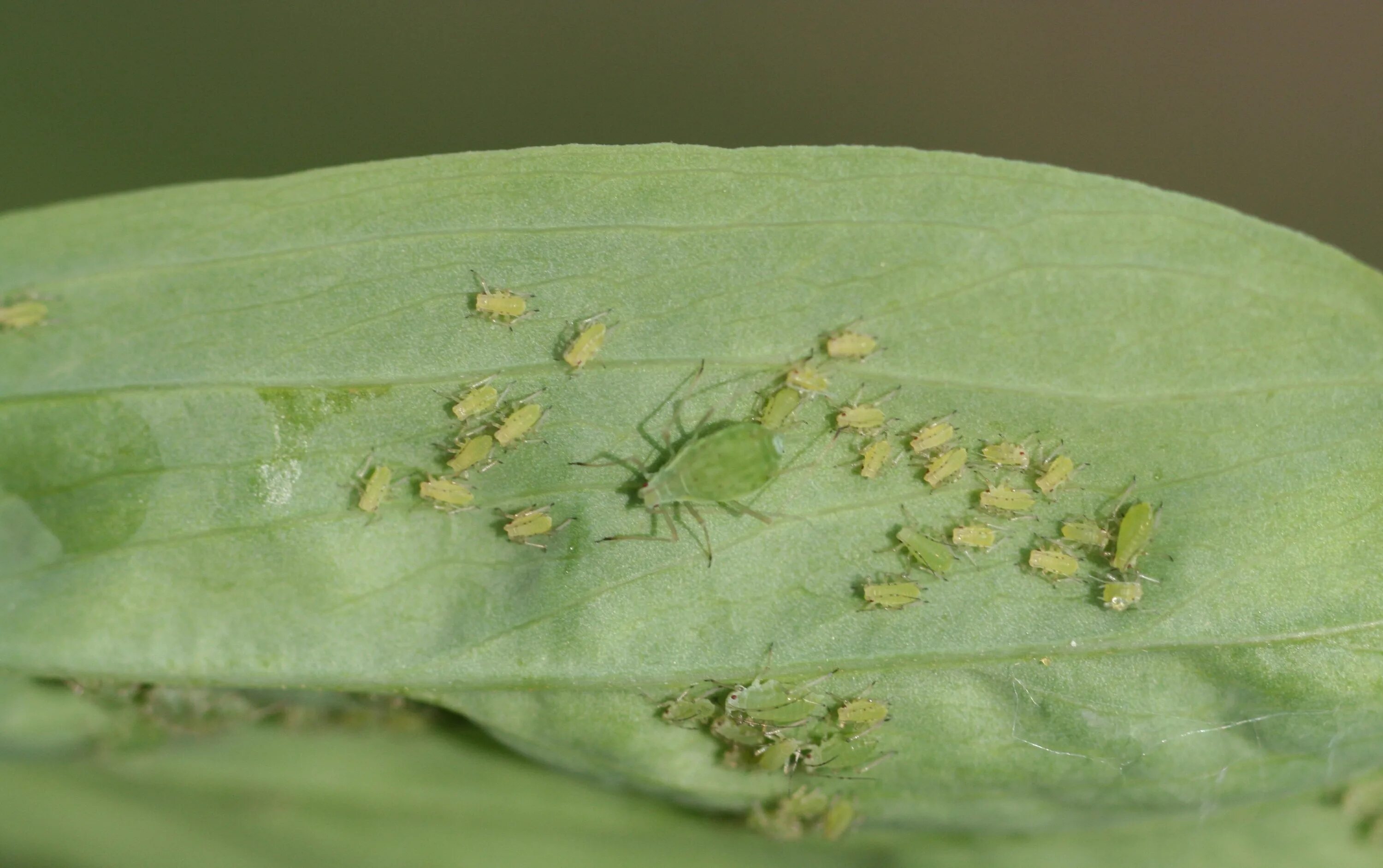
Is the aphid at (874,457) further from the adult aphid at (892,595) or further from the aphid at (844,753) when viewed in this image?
the aphid at (844,753)

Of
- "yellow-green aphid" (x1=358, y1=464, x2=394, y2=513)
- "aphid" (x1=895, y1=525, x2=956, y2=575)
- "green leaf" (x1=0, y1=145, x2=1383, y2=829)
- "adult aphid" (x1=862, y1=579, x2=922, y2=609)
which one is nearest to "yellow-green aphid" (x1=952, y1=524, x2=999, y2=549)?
"aphid" (x1=895, y1=525, x2=956, y2=575)

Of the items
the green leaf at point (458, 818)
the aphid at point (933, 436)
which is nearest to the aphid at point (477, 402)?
the green leaf at point (458, 818)

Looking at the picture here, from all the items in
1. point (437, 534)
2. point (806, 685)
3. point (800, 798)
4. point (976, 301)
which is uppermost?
point (976, 301)

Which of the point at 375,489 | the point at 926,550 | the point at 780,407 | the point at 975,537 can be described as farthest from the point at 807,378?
the point at 375,489

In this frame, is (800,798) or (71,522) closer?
(71,522)

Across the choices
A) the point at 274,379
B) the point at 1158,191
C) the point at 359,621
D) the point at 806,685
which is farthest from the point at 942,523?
the point at 274,379

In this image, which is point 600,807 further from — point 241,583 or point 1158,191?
point 1158,191

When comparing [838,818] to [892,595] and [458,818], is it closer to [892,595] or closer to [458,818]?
[892,595]
